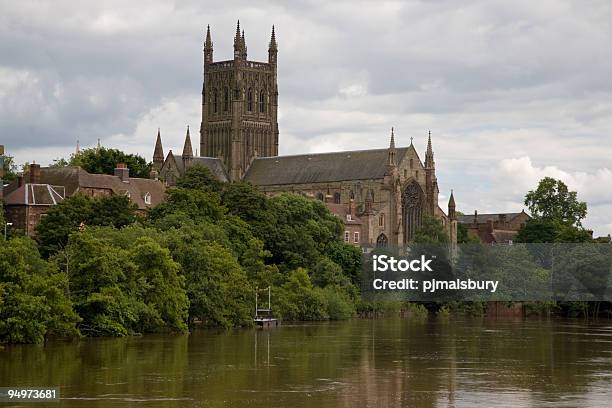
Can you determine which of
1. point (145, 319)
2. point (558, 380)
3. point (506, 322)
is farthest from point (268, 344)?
point (506, 322)

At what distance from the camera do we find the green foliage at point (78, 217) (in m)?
100

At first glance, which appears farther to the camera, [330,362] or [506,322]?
[506,322]

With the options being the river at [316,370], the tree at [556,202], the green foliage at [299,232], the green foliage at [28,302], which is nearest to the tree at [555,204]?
the tree at [556,202]

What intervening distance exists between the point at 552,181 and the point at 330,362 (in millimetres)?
133568

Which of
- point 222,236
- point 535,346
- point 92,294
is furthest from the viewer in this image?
point 222,236

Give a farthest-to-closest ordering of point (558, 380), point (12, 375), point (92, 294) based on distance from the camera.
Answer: point (92, 294), point (558, 380), point (12, 375)

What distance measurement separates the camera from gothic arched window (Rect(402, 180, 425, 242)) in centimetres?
18643

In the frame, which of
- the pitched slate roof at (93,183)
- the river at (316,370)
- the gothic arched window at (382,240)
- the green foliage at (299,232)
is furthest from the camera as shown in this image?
the gothic arched window at (382,240)

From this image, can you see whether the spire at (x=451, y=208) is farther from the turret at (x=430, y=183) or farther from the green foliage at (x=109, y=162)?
the green foliage at (x=109, y=162)

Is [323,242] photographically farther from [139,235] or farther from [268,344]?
[268,344]

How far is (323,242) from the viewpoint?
130 meters

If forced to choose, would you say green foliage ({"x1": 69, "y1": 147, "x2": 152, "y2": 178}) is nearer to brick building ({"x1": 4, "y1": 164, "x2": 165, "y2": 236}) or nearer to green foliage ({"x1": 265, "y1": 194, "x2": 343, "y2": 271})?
brick building ({"x1": 4, "y1": 164, "x2": 165, "y2": 236})

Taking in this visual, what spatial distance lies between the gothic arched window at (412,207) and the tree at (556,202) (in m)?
18.6

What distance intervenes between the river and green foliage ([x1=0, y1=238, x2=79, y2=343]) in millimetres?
1229
